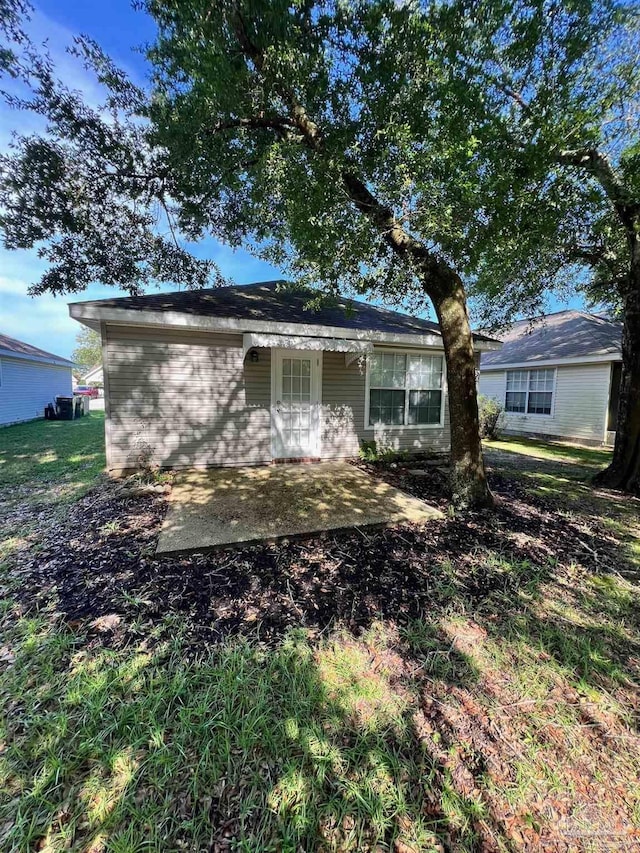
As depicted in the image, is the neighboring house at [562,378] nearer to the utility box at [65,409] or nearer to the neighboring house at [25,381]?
the neighboring house at [25,381]

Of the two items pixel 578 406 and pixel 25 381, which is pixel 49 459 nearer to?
pixel 25 381

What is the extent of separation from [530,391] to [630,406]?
7.26 meters

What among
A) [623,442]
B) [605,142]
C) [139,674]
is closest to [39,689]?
[139,674]

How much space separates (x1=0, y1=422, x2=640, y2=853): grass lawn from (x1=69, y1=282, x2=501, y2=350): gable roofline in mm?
3310

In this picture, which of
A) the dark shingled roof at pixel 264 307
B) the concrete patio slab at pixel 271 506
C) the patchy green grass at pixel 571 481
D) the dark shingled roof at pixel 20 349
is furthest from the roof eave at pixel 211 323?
the dark shingled roof at pixel 20 349

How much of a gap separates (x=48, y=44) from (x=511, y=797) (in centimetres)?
868

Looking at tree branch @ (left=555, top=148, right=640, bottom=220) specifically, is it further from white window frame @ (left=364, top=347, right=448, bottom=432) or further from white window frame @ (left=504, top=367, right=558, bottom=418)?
white window frame @ (left=504, top=367, right=558, bottom=418)

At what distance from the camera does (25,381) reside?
14414 mm

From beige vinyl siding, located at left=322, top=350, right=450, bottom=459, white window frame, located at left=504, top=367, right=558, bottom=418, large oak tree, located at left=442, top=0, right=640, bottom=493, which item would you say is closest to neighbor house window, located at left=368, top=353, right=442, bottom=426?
beige vinyl siding, located at left=322, top=350, right=450, bottom=459

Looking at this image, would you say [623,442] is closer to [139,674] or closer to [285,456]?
[285,456]

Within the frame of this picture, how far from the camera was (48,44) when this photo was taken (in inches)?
189

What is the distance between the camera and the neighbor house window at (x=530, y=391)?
1202 centimetres

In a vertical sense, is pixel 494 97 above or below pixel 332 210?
above

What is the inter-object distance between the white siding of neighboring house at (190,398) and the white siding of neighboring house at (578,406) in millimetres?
8032
